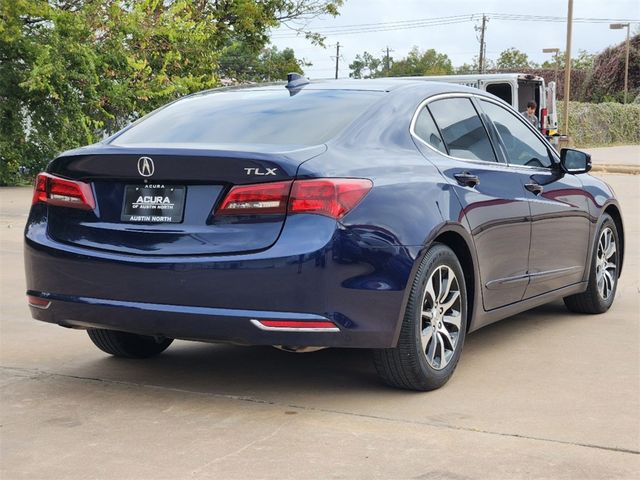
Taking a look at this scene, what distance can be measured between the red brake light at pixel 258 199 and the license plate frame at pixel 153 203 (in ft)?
0.77

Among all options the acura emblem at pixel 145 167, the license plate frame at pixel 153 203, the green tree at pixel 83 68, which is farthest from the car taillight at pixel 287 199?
the green tree at pixel 83 68

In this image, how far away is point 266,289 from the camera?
471 cm

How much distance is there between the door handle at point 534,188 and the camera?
21.4 ft

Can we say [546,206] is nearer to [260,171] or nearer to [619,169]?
[260,171]

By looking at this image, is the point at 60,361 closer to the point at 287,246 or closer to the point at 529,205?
the point at 287,246

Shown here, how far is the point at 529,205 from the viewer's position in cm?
645

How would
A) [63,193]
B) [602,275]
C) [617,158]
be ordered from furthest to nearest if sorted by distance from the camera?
[617,158] → [602,275] → [63,193]

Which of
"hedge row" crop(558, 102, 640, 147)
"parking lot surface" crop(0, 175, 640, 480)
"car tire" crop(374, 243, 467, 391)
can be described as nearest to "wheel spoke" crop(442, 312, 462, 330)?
"car tire" crop(374, 243, 467, 391)

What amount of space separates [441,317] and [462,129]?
4.12ft

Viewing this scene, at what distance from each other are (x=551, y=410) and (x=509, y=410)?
194mm

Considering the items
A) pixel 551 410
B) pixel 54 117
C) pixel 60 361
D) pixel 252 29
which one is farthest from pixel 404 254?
pixel 252 29

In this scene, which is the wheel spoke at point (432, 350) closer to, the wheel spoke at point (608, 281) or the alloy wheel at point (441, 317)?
the alloy wheel at point (441, 317)

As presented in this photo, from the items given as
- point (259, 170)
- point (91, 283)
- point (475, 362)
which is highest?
point (259, 170)

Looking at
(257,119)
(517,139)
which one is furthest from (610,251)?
(257,119)
